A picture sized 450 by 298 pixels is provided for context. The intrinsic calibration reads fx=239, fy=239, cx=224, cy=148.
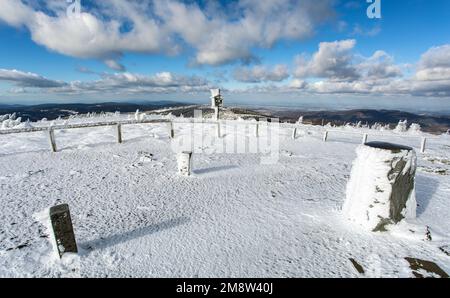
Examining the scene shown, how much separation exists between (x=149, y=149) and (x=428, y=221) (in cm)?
1085

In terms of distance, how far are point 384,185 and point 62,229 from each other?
6.20m

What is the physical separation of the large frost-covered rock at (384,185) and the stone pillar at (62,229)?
231 inches

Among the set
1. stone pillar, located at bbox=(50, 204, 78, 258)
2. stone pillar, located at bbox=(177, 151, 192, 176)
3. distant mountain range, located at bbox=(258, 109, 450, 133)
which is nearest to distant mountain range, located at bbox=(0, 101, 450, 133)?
distant mountain range, located at bbox=(258, 109, 450, 133)

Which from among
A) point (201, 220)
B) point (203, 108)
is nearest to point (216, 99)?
point (201, 220)

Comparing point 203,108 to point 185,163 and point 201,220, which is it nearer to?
point 185,163

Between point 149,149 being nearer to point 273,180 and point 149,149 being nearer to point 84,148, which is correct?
point 84,148

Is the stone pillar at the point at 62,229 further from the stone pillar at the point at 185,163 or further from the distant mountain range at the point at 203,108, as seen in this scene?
the distant mountain range at the point at 203,108

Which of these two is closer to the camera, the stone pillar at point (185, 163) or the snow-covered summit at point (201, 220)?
the snow-covered summit at point (201, 220)

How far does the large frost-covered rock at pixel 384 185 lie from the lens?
495 centimetres

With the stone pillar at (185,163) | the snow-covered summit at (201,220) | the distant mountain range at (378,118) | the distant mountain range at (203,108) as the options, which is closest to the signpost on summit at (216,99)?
the snow-covered summit at (201,220)

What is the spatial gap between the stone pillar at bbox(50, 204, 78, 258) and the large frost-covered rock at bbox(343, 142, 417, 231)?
5855 millimetres

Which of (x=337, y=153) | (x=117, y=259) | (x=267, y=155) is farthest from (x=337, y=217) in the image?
(x=337, y=153)
